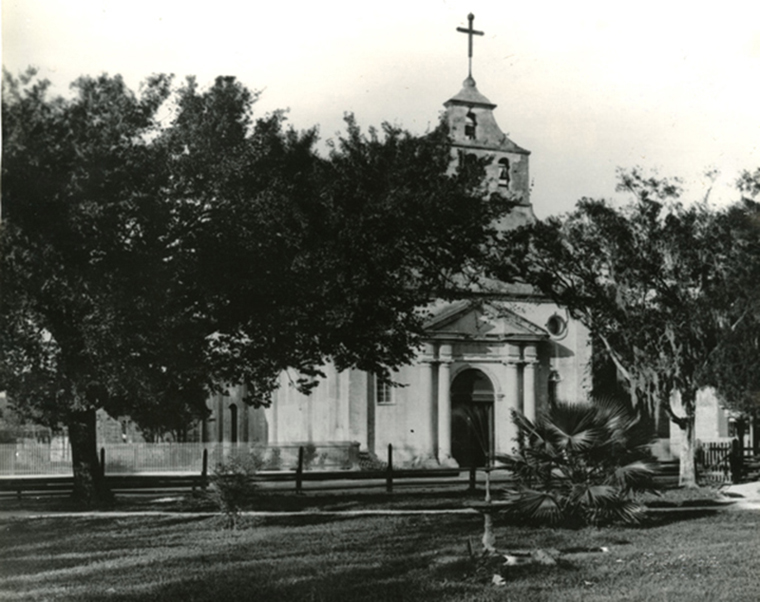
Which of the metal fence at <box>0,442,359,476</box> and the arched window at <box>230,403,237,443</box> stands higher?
the arched window at <box>230,403,237,443</box>

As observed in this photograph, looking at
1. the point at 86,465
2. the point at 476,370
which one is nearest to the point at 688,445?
the point at 476,370

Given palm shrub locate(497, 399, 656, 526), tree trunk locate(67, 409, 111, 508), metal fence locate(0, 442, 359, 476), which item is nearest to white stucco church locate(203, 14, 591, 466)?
metal fence locate(0, 442, 359, 476)

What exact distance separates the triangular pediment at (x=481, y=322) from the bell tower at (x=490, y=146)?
6.45ft

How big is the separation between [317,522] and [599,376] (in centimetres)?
890

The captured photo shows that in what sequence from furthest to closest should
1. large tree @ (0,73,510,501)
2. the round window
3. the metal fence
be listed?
1. the metal fence
2. the round window
3. large tree @ (0,73,510,501)

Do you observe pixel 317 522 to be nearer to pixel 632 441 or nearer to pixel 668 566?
pixel 632 441

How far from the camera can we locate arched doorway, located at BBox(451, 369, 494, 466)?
2322 centimetres

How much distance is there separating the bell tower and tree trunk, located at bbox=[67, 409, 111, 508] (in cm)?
916

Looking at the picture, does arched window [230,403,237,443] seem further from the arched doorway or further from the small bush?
the small bush

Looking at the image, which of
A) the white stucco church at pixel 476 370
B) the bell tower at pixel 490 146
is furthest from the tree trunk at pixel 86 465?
the bell tower at pixel 490 146

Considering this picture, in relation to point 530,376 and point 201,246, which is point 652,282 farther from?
point 201,246

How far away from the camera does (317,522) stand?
55.4ft

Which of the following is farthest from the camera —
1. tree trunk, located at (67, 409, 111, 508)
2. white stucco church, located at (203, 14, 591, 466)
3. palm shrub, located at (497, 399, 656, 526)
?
white stucco church, located at (203, 14, 591, 466)

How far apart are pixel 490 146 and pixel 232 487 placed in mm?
8415
